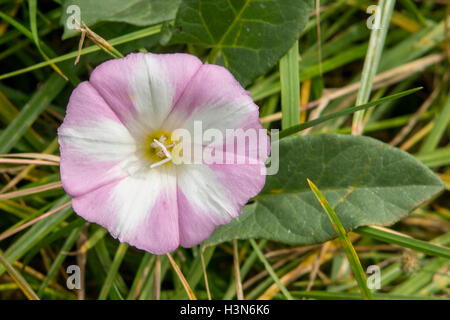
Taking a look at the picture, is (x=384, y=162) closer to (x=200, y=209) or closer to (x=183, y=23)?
(x=200, y=209)

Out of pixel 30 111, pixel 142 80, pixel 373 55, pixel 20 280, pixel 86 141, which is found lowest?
pixel 20 280

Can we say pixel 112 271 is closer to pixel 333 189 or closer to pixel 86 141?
pixel 86 141

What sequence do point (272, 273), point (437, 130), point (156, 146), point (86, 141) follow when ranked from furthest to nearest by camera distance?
point (437, 130), point (272, 273), point (156, 146), point (86, 141)

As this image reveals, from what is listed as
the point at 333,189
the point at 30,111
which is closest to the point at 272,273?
the point at 333,189

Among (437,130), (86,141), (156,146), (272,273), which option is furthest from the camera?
(437,130)

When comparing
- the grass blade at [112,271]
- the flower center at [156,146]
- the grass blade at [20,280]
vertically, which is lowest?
the grass blade at [20,280]

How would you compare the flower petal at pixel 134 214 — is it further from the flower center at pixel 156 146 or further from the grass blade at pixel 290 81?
the grass blade at pixel 290 81

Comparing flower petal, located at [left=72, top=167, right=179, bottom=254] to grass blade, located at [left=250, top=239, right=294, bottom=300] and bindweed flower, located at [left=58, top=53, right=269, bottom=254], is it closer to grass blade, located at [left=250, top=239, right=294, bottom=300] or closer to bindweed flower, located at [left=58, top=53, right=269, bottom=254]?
bindweed flower, located at [left=58, top=53, right=269, bottom=254]

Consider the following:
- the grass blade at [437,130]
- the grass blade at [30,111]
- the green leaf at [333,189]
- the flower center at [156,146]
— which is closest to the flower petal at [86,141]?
the flower center at [156,146]
